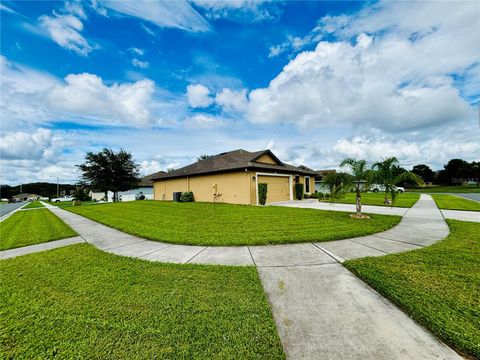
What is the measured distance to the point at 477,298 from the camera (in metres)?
2.62

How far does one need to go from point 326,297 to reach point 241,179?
12.3m

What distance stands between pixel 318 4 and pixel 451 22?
5.41 metres

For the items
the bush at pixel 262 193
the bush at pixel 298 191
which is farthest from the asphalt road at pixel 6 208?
the bush at pixel 298 191

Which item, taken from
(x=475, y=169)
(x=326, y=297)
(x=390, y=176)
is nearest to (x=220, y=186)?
(x=390, y=176)

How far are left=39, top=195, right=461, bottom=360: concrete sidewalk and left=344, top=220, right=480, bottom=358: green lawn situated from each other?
18 cm

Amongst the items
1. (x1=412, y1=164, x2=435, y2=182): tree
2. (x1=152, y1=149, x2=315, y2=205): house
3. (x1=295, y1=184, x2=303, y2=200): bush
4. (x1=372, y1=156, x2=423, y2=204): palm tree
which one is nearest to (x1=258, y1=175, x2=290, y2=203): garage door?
Answer: (x1=152, y1=149, x2=315, y2=205): house

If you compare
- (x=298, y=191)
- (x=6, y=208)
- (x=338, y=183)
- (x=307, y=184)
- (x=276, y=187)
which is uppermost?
(x=307, y=184)

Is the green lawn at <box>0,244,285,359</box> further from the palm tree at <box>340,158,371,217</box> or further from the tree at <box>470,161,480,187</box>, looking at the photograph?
the tree at <box>470,161,480,187</box>

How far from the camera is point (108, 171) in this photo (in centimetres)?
2836

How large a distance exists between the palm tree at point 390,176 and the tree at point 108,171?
99.5ft

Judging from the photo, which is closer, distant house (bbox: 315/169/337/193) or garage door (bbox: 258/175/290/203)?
distant house (bbox: 315/169/337/193)

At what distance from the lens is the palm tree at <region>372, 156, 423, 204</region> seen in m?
9.38

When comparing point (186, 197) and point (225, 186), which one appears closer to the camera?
point (225, 186)

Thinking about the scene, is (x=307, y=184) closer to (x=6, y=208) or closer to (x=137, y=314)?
(x=137, y=314)
